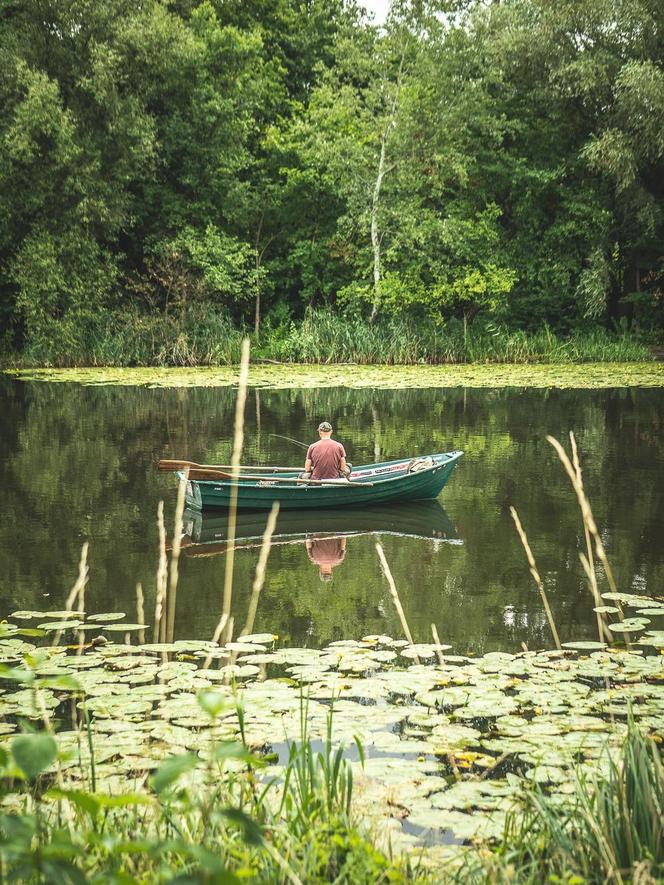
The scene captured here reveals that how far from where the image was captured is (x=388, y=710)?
5375mm

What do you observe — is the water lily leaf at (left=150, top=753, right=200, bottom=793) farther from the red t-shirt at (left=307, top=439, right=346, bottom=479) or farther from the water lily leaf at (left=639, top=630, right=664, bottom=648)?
the red t-shirt at (left=307, top=439, right=346, bottom=479)

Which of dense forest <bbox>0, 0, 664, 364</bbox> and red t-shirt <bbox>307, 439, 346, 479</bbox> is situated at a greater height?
dense forest <bbox>0, 0, 664, 364</bbox>

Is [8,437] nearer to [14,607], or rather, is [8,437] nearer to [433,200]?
[14,607]

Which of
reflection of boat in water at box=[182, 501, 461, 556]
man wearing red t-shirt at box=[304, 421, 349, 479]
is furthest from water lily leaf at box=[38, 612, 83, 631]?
man wearing red t-shirt at box=[304, 421, 349, 479]

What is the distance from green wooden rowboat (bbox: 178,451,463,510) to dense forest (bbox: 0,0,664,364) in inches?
834

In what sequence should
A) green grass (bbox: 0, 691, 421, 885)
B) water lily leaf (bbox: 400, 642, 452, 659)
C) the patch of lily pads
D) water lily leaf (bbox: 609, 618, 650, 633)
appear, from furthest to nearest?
water lily leaf (bbox: 609, 618, 650, 633) → water lily leaf (bbox: 400, 642, 452, 659) → the patch of lily pads → green grass (bbox: 0, 691, 421, 885)

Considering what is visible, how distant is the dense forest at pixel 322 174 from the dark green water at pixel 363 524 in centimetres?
1301

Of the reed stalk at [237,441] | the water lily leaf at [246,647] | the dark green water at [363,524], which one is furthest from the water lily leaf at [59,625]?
the reed stalk at [237,441]

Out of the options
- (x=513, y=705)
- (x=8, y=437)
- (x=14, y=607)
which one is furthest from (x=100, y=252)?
(x=513, y=705)

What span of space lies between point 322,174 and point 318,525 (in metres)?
28.0

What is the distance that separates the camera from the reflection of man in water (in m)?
9.52

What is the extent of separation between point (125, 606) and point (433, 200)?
31.8m

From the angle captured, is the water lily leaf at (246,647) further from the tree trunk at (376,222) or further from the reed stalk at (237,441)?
the tree trunk at (376,222)

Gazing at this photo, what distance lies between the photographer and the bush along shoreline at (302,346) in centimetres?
3328
